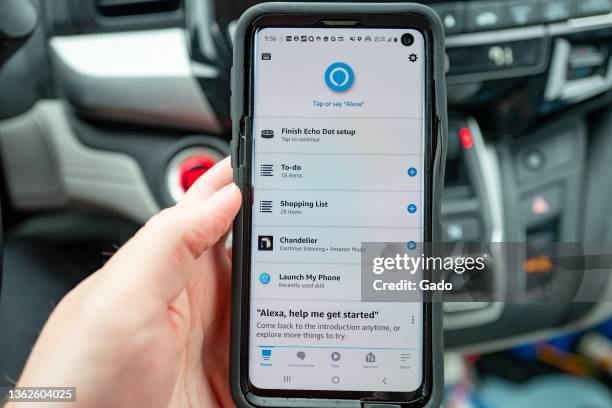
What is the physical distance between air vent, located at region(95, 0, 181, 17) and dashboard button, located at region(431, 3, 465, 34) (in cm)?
36

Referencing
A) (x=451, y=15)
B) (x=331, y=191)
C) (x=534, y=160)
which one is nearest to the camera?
(x=331, y=191)

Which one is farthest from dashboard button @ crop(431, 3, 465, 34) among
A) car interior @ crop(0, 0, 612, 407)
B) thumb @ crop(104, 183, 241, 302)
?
thumb @ crop(104, 183, 241, 302)

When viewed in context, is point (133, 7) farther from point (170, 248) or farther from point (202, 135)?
point (170, 248)

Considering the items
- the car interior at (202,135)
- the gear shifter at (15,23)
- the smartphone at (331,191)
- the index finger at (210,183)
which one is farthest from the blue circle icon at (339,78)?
the gear shifter at (15,23)

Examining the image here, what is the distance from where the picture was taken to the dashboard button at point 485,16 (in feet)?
2.99

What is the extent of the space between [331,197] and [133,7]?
1.54 ft

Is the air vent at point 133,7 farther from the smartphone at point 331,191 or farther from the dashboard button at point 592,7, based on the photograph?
the dashboard button at point 592,7

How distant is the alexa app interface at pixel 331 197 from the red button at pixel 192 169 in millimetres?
331

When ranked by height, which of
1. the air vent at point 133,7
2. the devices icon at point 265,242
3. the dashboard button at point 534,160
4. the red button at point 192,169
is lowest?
the dashboard button at point 534,160

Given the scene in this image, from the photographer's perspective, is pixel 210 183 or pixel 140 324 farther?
pixel 210 183

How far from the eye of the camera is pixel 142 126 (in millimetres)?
984

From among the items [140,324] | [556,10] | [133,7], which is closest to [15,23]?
[133,7]

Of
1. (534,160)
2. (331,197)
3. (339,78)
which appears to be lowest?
(534,160)

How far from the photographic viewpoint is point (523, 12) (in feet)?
3.00
